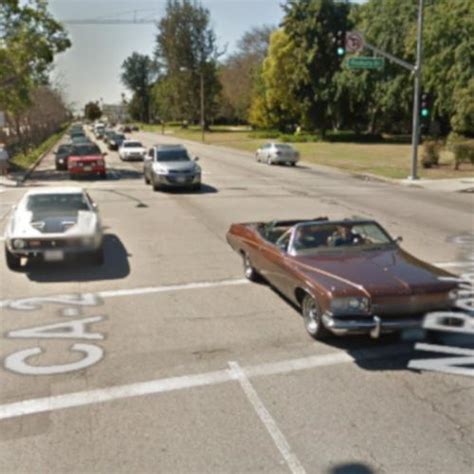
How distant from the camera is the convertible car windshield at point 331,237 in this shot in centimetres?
719

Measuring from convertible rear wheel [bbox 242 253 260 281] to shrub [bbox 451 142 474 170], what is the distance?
896 inches

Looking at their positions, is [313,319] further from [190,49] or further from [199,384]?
[190,49]

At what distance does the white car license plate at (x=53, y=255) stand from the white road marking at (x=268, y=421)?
14.6 feet

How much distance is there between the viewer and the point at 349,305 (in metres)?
5.89

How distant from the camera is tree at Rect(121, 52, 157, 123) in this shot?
6137 inches

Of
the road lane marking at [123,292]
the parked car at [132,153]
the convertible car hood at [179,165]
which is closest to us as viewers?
the road lane marking at [123,292]

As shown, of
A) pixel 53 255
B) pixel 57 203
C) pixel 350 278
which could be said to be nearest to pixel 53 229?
pixel 53 255

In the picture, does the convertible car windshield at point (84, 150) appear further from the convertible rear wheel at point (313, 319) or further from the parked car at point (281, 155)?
the convertible rear wheel at point (313, 319)

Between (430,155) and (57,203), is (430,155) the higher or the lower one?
the lower one

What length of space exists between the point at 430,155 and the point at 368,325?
86.5ft

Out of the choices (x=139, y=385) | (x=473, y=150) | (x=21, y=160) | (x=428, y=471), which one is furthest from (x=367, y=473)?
(x=21, y=160)

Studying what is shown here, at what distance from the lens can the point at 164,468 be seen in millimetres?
3953

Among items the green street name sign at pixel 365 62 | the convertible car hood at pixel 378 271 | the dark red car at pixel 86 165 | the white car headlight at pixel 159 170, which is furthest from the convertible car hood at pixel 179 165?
the convertible car hood at pixel 378 271

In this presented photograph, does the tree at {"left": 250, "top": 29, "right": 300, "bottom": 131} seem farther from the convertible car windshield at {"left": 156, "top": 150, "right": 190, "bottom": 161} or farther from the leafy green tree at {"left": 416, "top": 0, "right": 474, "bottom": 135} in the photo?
the convertible car windshield at {"left": 156, "top": 150, "right": 190, "bottom": 161}
